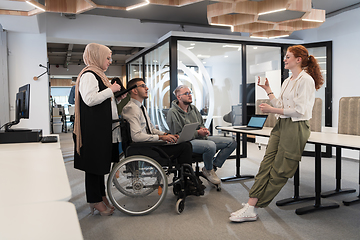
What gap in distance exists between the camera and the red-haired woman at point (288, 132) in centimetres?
244

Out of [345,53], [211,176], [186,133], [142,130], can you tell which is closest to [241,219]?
[186,133]

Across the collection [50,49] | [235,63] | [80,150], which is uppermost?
[50,49]

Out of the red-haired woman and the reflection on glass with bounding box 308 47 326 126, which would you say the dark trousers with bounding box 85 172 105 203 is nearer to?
the red-haired woman

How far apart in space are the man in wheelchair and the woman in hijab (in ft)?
0.98

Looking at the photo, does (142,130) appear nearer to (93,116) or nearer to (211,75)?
(93,116)

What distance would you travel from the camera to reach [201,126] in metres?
3.78

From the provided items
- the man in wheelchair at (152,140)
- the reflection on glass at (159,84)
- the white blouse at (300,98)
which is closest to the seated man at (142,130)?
the man in wheelchair at (152,140)

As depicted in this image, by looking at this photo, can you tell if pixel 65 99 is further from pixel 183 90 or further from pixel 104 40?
pixel 183 90

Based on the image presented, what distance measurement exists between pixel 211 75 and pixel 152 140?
309cm

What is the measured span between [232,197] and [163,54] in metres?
3.53

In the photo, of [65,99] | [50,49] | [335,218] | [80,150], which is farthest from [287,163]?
[65,99]

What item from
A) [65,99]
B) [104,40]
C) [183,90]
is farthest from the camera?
[65,99]

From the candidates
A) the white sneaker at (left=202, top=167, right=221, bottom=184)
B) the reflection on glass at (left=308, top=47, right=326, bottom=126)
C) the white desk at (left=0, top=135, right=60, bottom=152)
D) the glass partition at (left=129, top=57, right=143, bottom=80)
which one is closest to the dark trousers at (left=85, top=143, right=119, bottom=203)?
the white desk at (left=0, top=135, right=60, bottom=152)

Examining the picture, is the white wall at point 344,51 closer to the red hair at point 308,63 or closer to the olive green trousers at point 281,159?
the red hair at point 308,63
